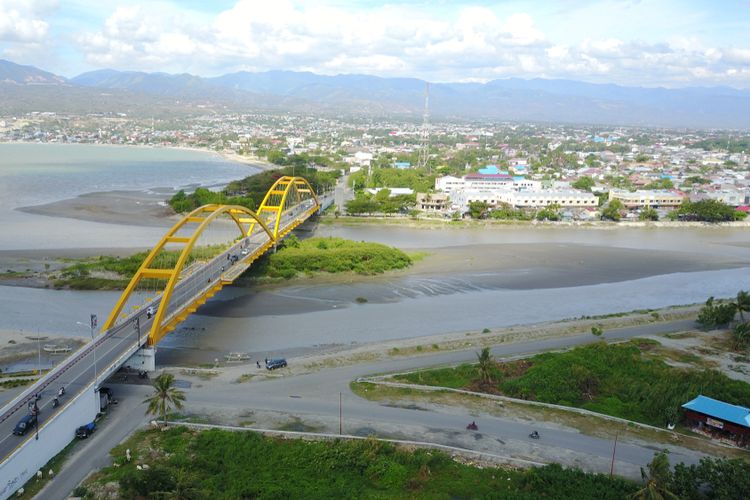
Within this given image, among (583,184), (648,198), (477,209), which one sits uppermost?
(583,184)

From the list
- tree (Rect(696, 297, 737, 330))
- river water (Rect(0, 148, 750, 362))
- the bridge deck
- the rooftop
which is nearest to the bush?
river water (Rect(0, 148, 750, 362))

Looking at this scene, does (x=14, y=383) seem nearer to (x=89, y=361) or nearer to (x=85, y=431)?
(x=89, y=361)

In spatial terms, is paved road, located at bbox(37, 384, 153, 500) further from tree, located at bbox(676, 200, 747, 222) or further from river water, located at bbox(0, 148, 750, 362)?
tree, located at bbox(676, 200, 747, 222)

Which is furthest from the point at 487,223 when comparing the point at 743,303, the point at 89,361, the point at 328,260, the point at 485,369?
the point at 89,361

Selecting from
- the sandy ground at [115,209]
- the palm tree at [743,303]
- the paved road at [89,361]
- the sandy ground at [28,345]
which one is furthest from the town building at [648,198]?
the sandy ground at [28,345]

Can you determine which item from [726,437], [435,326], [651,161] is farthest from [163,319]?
[651,161]

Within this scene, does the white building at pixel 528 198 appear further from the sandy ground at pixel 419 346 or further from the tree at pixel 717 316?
the tree at pixel 717 316
